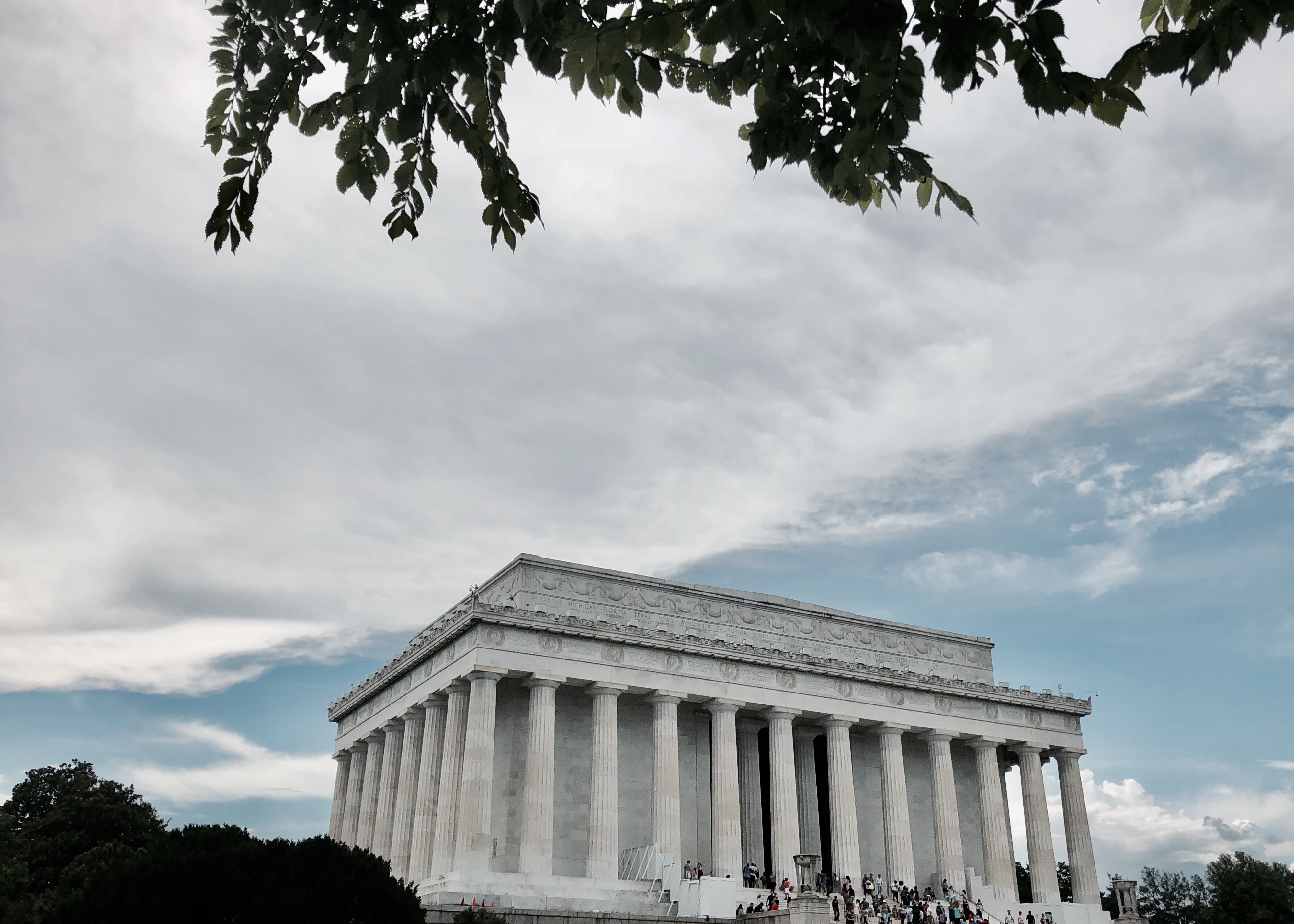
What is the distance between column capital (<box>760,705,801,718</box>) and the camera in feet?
165

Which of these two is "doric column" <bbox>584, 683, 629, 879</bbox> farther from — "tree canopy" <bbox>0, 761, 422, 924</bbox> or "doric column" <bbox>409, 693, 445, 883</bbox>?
"tree canopy" <bbox>0, 761, 422, 924</bbox>

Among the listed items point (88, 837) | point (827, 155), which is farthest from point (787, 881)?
point (827, 155)

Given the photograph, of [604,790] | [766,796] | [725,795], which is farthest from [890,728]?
[604,790]

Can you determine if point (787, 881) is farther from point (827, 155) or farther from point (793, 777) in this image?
point (827, 155)

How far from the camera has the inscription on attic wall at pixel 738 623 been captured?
167 ft

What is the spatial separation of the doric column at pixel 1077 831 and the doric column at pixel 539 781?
2848 cm

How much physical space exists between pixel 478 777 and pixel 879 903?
16524 millimetres

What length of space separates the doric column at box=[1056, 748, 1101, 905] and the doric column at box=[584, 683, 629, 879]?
983 inches

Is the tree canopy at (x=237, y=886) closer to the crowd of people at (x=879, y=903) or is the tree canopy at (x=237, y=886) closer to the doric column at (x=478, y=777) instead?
the doric column at (x=478, y=777)

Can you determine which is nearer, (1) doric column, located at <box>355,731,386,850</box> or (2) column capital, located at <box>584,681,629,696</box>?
(2) column capital, located at <box>584,681,629,696</box>

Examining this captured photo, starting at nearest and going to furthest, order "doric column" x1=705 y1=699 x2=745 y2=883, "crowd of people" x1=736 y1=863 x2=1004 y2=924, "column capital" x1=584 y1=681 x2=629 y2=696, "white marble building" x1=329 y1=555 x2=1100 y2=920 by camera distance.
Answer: "crowd of people" x1=736 y1=863 x2=1004 y2=924 → "white marble building" x1=329 y1=555 x2=1100 y2=920 → "doric column" x1=705 y1=699 x2=745 y2=883 → "column capital" x1=584 y1=681 x2=629 y2=696

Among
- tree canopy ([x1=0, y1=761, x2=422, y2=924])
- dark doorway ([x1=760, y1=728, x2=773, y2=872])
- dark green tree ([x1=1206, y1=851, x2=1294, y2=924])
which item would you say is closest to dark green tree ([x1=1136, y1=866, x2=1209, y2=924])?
dark green tree ([x1=1206, y1=851, x2=1294, y2=924])

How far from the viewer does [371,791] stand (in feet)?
182

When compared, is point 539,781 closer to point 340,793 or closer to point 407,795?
point 407,795
